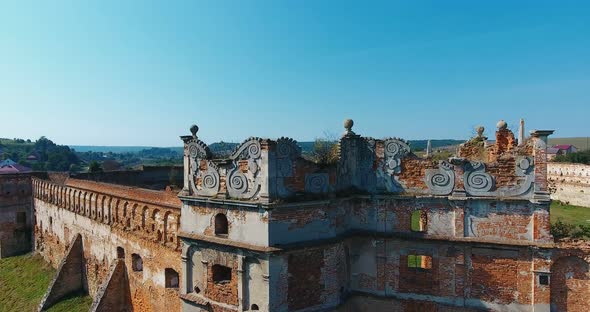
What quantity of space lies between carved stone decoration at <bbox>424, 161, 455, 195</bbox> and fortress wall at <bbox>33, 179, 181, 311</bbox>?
9.76 meters

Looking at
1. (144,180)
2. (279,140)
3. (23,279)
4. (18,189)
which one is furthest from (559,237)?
(18,189)

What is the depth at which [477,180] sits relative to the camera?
12.4m

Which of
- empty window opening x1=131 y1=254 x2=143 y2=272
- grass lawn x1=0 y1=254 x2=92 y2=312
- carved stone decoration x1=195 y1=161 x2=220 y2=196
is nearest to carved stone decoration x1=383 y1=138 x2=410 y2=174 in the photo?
carved stone decoration x1=195 y1=161 x2=220 y2=196

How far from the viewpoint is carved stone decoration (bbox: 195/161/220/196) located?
41.8 feet

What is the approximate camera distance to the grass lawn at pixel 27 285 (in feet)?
78.9

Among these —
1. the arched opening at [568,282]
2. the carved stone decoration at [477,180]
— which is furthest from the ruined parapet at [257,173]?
the arched opening at [568,282]

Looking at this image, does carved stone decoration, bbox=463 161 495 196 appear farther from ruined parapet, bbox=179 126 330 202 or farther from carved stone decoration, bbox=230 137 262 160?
carved stone decoration, bbox=230 137 262 160

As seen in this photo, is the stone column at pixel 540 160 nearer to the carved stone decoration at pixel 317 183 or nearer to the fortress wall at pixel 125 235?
the carved stone decoration at pixel 317 183

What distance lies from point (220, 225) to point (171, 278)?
606cm

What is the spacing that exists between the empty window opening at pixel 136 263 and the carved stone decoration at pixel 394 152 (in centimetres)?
1316

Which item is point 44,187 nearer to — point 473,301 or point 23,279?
point 23,279

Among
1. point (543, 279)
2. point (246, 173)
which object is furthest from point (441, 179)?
point (246, 173)

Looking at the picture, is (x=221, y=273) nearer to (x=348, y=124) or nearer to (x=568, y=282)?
(x=348, y=124)

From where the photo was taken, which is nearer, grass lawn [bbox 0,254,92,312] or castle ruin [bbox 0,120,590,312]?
castle ruin [bbox 0,120,590,312]
